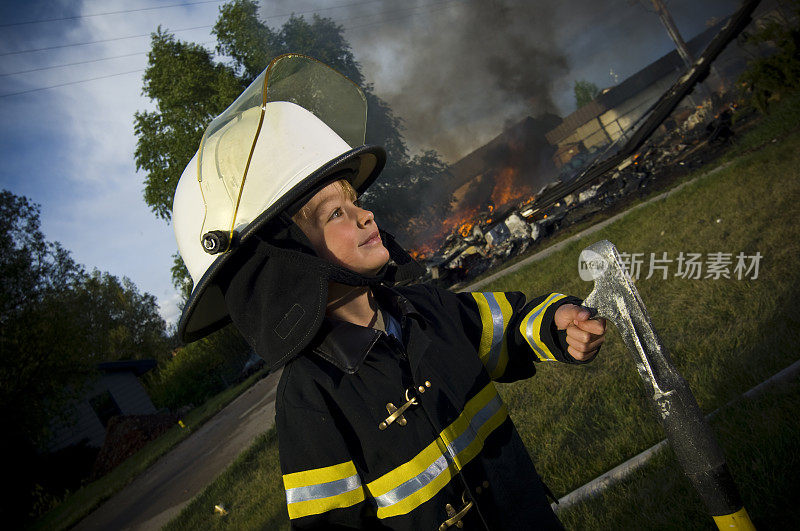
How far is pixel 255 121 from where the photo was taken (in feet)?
5.72

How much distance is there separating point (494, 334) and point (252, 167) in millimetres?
1193

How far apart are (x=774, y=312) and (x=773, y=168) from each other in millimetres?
4567

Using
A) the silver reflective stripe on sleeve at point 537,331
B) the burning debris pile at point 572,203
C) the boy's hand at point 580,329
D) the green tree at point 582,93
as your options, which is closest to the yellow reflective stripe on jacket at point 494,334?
the silver reflective stripe on sleeve at point 537,331

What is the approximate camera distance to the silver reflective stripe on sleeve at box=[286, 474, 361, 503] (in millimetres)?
1352

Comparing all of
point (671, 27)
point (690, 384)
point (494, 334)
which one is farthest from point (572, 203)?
point (494, 334)

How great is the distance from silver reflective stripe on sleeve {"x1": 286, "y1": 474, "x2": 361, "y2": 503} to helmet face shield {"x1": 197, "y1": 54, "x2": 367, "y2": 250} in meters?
0.88

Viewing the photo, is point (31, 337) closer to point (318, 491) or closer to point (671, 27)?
point (318, 491)

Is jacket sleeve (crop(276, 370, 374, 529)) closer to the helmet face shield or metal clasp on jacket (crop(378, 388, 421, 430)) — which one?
metal clasp on jacket (crop(378, 388, 421, 430))

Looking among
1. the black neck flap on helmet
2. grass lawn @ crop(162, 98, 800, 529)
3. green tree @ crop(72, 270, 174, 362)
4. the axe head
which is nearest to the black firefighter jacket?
the black neck flap on helmet

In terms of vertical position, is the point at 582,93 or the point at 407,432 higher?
the point at 582,93

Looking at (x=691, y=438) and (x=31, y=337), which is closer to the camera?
(x=691, y=438)

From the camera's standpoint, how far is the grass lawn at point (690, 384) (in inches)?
86.9

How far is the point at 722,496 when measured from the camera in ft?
3.96

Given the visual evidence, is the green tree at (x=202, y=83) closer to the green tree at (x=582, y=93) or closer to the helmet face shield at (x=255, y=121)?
the helmet face shield at (x=255, y=121)
